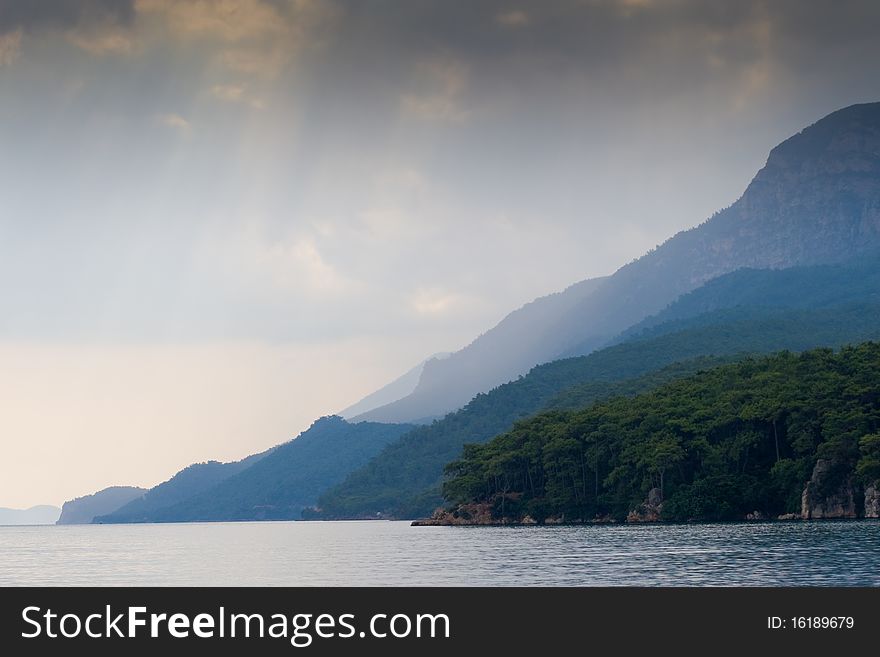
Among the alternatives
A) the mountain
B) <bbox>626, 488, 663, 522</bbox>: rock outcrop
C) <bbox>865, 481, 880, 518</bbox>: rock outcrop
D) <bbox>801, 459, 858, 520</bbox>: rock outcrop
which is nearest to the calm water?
<bbox>865, 481, 880, 518</bbox>: rock outcrop

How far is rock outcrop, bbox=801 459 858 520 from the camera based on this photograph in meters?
136

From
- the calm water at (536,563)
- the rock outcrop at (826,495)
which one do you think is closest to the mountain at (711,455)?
the rock outcrop at (826,495)

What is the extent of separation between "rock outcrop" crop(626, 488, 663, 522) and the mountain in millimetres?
177

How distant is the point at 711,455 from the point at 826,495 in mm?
20189

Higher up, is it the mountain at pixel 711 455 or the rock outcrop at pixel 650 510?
the mountain at pixel 711 455

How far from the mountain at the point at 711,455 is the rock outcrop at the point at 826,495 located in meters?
0.12

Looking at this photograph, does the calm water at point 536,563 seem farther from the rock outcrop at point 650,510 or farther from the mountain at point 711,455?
the rock outcrop at point 650,510

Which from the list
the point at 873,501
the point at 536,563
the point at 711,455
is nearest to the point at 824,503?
the point at 873,501

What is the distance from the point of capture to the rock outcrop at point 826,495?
136m

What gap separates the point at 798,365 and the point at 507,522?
53611mm

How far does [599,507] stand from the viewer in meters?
173
